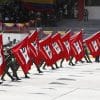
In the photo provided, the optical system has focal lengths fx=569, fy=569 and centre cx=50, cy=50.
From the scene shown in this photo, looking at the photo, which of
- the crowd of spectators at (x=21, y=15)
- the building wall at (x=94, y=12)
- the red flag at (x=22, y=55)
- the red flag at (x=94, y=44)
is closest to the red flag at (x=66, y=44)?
the red flag at (x=94, y=44)

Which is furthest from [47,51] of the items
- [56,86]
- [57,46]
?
[56,86]

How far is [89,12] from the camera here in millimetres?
47406

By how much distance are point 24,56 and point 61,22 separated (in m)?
28.9

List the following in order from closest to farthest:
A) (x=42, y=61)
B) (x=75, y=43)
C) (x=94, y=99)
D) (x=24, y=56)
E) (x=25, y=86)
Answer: (x=94, y=99) → (x=25, y=86) → (x=24, y=56) → (x=42, y=61) → (x=75, y=43)

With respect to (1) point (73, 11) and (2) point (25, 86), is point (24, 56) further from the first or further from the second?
(1) point (73, 11)

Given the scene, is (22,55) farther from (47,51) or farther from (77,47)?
(77,47)

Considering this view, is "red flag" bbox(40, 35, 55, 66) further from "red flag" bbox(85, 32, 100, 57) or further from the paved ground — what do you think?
"red flag" bbox(85, 32, 100, 57)

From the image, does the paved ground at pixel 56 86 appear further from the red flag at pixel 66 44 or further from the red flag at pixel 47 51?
the red flag at pixel 66 44

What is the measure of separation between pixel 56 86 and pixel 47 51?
14.1 ft

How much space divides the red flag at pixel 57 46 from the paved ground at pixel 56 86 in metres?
0.78

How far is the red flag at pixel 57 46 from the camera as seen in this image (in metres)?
19.7

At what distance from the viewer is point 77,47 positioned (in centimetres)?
2167

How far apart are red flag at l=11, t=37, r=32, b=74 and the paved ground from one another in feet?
1.34

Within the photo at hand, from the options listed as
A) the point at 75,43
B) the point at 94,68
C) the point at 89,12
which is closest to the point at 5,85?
the point at 94,68
